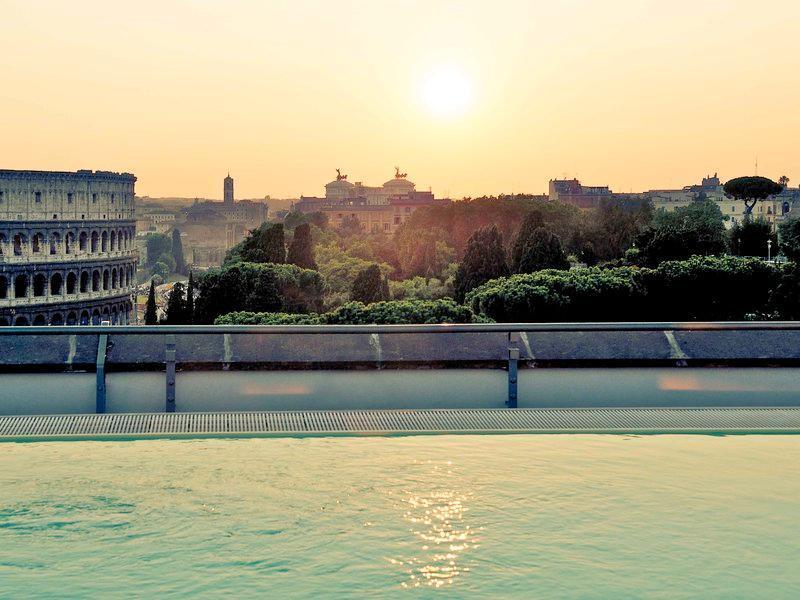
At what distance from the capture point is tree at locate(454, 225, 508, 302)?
146 feet

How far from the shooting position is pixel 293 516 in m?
6.61

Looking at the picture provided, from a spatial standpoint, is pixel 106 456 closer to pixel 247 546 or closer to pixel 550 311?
pixel 247 546

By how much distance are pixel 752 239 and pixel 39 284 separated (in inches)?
1660

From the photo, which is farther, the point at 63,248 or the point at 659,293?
the point at 63,248

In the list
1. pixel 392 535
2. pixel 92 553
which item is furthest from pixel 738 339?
pixel 92 553

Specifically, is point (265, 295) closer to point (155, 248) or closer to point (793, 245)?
point (793, 245)

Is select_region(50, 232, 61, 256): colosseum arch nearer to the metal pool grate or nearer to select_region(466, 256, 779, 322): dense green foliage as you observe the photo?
select_region(466, 256, 779, 322): dense green foliage

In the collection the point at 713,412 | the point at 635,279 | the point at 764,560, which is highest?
the point at 635,279

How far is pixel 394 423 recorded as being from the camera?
27.4 ft

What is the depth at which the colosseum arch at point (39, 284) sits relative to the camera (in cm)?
6956

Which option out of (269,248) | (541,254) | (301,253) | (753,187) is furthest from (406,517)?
(753,187)

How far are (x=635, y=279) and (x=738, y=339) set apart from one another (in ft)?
79.7

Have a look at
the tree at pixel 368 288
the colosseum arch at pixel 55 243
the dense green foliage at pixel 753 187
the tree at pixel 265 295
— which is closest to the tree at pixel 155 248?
the colosseum arch at pixel 55 243

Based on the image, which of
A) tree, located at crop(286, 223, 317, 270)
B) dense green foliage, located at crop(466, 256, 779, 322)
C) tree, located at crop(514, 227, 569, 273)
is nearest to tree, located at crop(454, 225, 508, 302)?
tree, located at crop(514, 227, 569, 273)
